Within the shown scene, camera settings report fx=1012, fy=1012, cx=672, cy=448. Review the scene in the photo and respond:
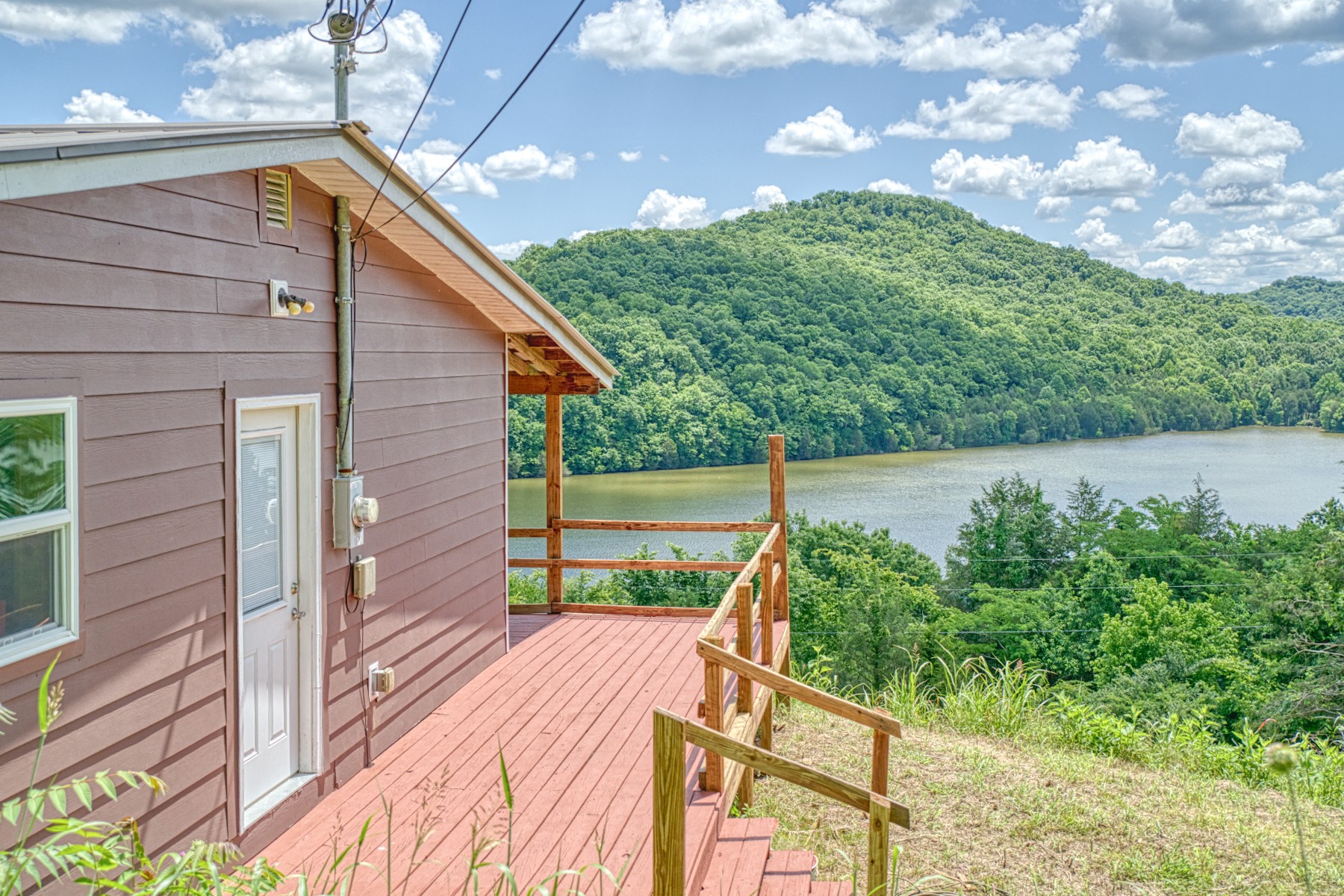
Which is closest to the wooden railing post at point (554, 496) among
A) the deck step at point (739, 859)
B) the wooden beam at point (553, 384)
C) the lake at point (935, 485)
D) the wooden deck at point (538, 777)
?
the wooden beam at point (553, 384)

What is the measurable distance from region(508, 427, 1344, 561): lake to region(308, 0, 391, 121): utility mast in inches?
1198

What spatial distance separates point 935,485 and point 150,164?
161 feet

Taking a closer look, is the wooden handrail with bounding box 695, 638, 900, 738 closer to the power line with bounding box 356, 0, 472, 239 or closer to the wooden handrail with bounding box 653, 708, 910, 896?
the wooden handrail with bounding box 653, 708, 910, 896

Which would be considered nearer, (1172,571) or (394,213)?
(394,213)

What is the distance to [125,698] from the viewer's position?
3.59 m

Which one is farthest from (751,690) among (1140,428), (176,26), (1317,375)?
(1317,375)

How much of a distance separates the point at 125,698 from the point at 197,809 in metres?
0.68

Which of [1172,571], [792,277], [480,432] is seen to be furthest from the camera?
[792,277]

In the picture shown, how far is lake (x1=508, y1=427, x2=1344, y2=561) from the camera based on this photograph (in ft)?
130

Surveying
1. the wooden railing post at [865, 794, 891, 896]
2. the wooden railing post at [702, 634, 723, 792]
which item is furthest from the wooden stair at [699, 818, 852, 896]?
the wooden railing post at [865, 794, 891, 896]

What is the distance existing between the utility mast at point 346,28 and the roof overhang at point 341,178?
46 centimetres

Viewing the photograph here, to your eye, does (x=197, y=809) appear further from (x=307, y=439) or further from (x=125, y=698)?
(x=307, y=439)

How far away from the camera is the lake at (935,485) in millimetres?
39688

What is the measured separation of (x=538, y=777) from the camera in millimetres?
5395
